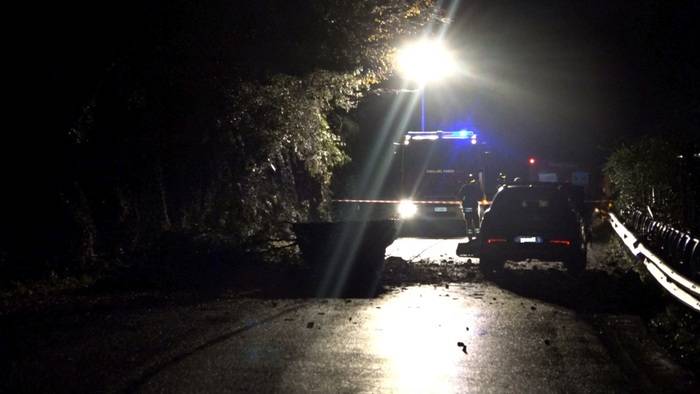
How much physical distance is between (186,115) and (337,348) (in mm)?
11784

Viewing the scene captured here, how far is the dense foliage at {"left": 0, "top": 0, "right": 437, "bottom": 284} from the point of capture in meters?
16.6

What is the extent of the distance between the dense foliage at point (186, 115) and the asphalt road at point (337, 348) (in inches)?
157

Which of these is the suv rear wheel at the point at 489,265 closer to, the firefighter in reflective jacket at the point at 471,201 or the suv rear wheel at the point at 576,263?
the suv rear wheel at the point at 576,263

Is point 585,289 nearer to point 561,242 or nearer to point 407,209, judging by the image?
point 561,242

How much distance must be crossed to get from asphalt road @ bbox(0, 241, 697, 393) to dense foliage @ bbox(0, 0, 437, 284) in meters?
3.98

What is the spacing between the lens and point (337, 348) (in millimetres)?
10344

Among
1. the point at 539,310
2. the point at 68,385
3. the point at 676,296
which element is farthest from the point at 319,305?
the point at 68,385

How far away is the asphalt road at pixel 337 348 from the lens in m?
8.70

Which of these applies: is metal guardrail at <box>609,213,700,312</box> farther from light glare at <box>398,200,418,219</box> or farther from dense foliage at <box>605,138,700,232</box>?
light glare at <box>398,200,418,219</box>

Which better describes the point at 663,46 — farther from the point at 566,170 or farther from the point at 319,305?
the point at 566,170

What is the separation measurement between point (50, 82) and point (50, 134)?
3.44 ft

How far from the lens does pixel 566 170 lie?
57594 millimetres

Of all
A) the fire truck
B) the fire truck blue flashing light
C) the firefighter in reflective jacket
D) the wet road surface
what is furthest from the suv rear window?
the fire truck blue flashing light

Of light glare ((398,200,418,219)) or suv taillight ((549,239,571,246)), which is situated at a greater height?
suv taillight ((549,239,571,246))
